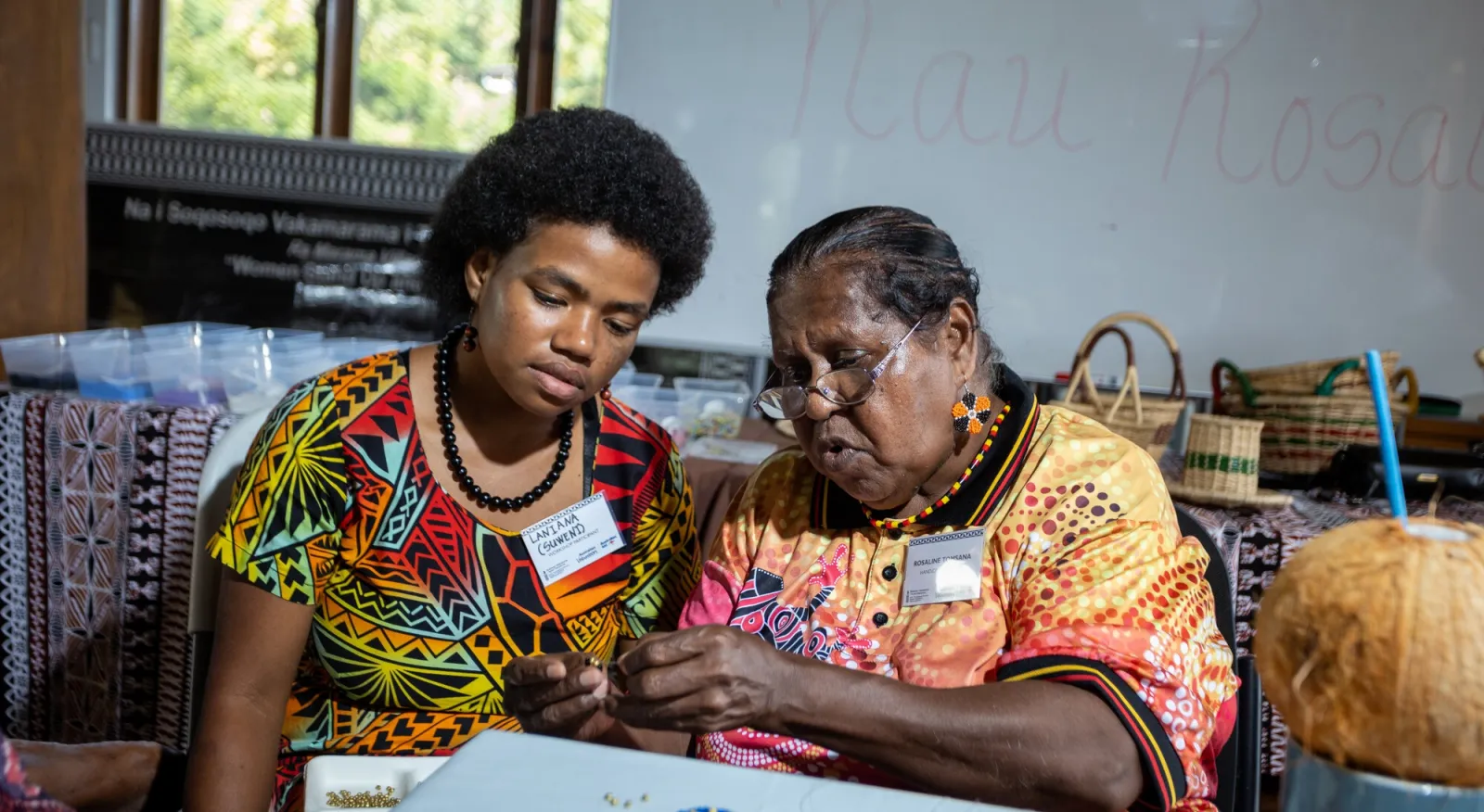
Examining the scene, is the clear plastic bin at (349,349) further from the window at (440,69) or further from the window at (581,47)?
the window at (440,69)

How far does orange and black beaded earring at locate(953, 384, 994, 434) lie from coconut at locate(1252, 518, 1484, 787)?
88cm

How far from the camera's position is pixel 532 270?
1772mm

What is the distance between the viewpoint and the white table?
0.96 metres

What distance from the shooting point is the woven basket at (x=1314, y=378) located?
9.53ft

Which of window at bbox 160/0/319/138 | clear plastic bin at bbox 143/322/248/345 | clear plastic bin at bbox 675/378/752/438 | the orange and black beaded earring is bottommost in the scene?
clear plastic bin at bbox 675/378/752/438

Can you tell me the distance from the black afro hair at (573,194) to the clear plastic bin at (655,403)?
43.4 inches

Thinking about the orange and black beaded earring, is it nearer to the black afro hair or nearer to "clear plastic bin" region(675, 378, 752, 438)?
the black afro hair

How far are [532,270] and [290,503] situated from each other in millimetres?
541

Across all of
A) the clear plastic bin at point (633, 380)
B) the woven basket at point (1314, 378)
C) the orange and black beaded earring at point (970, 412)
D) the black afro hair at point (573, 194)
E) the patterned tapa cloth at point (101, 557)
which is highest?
the black afro hair at point (573, 194)

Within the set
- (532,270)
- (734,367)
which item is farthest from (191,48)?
(532,270)

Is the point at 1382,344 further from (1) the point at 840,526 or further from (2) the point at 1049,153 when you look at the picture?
(1) the point at 840,526

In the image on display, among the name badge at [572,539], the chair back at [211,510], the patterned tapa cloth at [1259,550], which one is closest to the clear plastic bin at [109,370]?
the chair back at [211,510]

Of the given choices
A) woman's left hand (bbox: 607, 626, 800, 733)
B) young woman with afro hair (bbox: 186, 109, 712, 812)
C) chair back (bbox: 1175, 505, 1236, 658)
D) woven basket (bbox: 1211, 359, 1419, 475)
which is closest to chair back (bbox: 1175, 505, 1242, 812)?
chair back (bbox: 1175, 505, 1236, 658)

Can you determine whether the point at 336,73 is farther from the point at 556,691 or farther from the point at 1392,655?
the point at 1392,655
